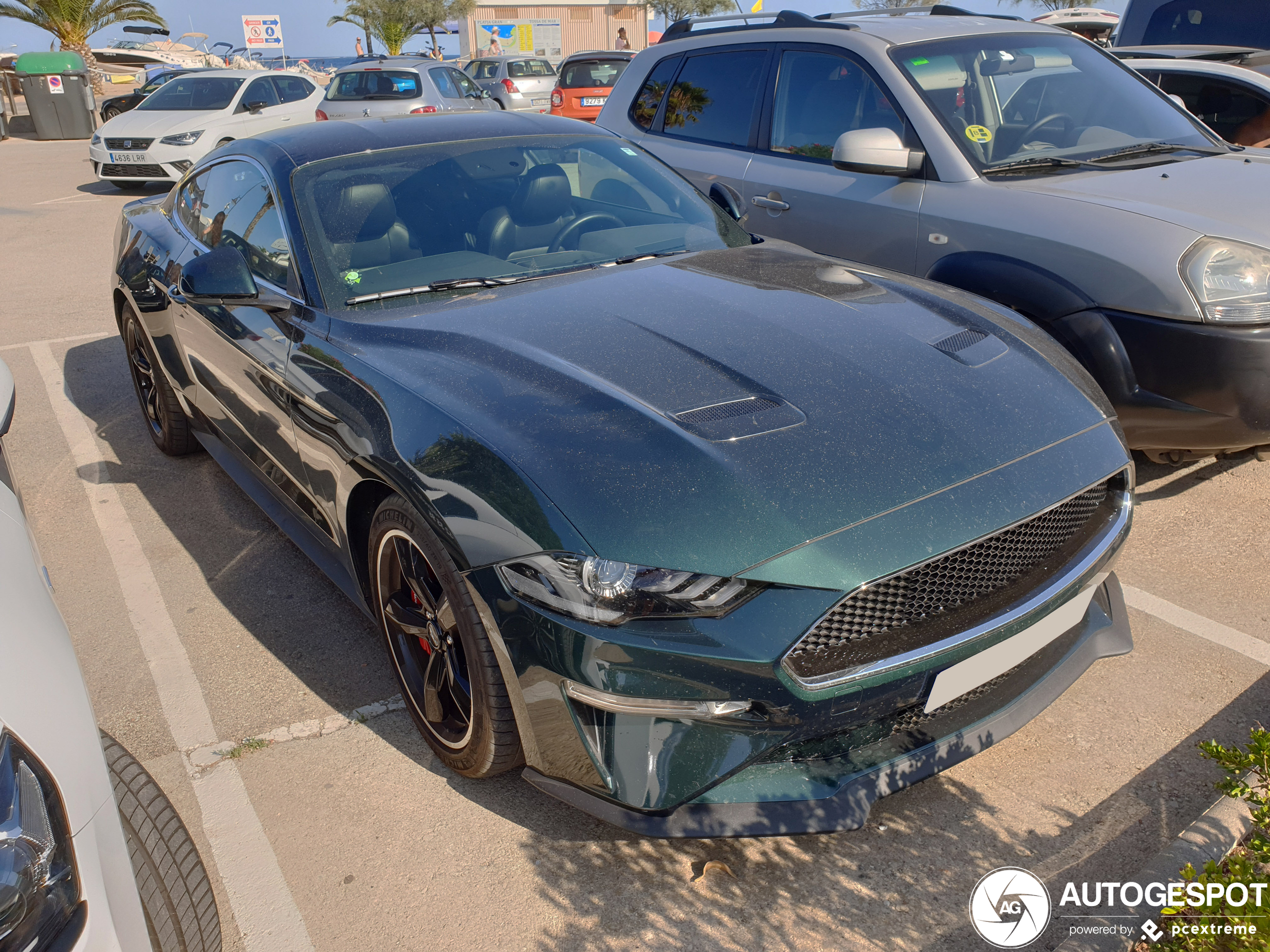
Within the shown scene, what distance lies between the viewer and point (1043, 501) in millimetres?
2250

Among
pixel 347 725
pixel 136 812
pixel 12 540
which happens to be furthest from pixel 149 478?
pixel 136 812

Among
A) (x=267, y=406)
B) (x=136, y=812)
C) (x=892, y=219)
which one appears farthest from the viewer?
(x=892, y=219)

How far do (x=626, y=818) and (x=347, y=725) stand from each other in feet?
3.87

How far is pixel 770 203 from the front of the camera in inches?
195

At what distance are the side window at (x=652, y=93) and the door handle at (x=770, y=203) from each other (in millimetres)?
1267

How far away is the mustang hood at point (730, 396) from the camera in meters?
2.08

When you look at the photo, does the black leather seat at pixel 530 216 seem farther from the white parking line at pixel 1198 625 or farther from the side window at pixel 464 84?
the side window at pixel 464 84

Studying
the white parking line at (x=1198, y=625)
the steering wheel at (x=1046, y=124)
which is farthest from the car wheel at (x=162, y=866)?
the steering wheel at (x=1046, y=124)

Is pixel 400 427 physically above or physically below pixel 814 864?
above

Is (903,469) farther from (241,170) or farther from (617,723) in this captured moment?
(241,170)

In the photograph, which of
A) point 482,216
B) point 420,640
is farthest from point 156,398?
point 420,640

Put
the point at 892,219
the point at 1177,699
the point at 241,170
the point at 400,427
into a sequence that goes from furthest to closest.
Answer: the point at 892,219
the point at 241,170
the point at 1177,699
the point at 400,427

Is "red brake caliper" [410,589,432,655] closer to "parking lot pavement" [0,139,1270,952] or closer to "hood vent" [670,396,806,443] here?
"parking lot pavement" [0,139,1270,952]

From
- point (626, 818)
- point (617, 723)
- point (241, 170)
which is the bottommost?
point (626, 818)
